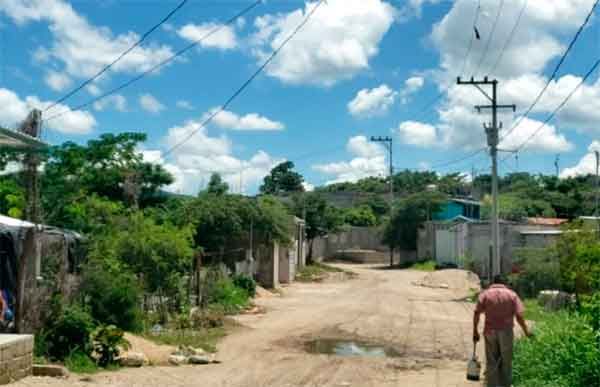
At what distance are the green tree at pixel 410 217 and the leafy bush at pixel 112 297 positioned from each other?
46916 mm

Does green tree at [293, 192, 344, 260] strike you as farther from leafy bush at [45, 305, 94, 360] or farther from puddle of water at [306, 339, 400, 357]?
leafy bush at [45, 305, 94, 360]

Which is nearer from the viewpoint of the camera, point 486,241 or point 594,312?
point 594,312

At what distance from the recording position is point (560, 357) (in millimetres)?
10117

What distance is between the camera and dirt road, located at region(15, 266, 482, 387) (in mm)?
13648

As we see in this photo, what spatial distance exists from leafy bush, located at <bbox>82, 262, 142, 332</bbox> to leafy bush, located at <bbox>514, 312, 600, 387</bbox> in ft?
28.5

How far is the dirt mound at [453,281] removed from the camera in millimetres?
41625

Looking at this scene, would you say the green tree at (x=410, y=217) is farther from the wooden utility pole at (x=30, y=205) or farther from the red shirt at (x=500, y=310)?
the red shirt at (x=500, y=310)

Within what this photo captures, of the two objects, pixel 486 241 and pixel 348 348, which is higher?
pixel 486 241

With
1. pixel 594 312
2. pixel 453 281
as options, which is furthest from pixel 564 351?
pixel 453 281

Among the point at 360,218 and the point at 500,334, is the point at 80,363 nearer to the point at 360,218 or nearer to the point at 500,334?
the point at 500,334

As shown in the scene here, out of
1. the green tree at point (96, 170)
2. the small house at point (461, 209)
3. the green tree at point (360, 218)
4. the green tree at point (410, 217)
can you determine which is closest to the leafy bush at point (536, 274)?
the green tree at point (96, 170)

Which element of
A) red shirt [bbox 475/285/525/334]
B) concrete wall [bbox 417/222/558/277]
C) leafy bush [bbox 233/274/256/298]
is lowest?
leafy bush [bbox 233/274/256/298]

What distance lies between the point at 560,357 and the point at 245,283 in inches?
864

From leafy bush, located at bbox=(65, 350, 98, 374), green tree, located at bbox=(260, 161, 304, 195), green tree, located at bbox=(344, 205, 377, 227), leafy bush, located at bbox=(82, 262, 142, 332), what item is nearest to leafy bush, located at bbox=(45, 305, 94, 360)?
leafy bush, located at bbox=(65, 350, 98, 374)
